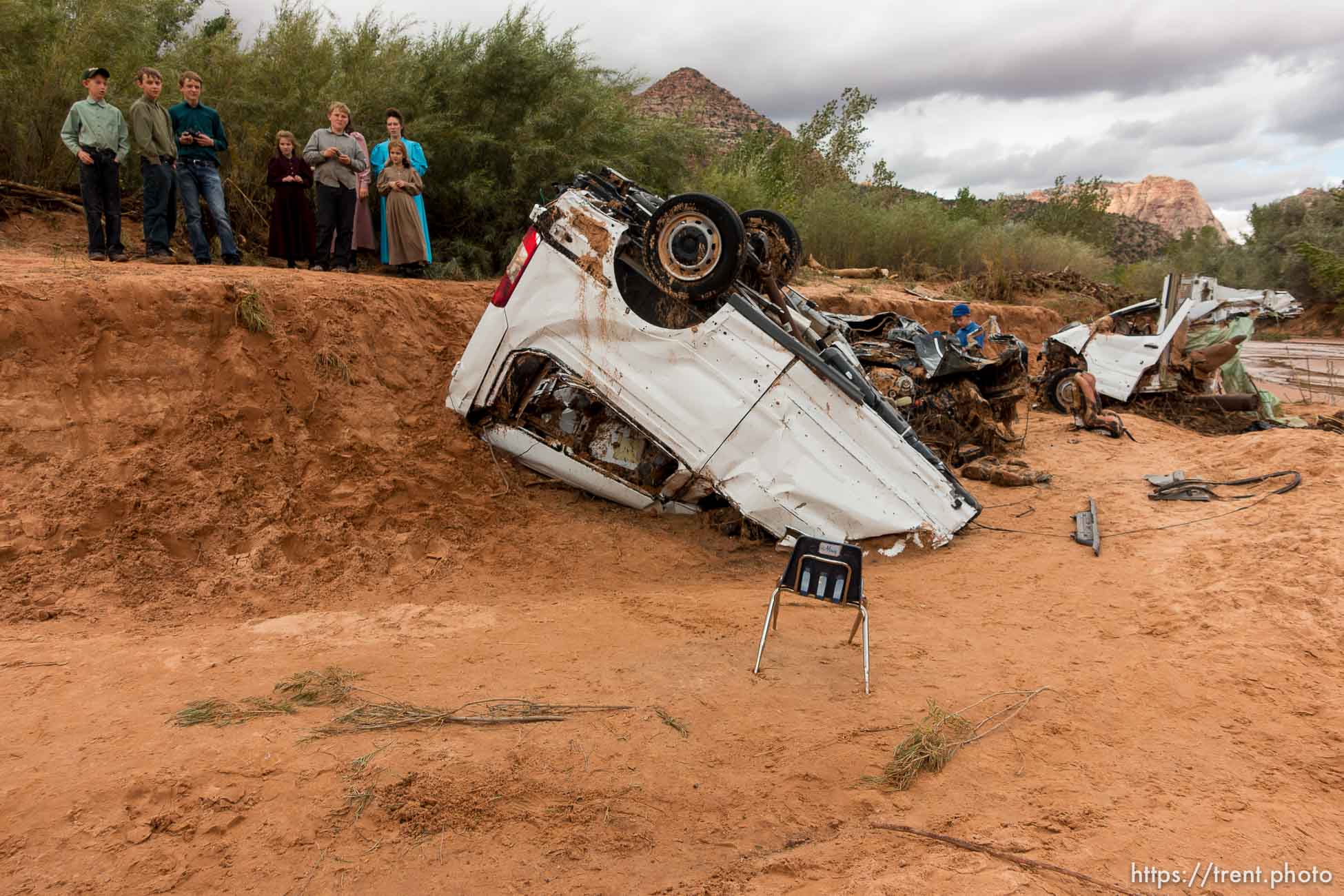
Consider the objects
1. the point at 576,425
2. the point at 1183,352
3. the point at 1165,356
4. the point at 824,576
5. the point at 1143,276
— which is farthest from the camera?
the point at 1143,276

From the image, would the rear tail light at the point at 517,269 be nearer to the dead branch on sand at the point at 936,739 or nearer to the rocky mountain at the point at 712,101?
the dead branch on sand at the point at 936,739

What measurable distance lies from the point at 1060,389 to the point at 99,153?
11.6 metres

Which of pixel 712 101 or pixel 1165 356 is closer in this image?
pixel 1165 356

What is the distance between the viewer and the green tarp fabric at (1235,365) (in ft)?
34.1

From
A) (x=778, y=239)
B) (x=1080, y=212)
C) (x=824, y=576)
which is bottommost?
(x=824, y=576)

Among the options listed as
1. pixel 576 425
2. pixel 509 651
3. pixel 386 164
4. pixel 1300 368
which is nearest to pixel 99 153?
pixel 386 164

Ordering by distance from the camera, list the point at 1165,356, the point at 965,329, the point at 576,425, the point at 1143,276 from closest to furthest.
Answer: the point at 576,425, the point at 965,329, the point at 1165,356, the point at 1143,276

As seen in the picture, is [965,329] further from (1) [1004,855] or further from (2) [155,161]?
(2) [155,161]

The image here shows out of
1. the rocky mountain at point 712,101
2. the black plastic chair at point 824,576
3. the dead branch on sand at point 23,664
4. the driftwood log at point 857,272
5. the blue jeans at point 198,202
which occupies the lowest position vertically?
the dead branch on sand at point 23,664

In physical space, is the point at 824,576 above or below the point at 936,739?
above

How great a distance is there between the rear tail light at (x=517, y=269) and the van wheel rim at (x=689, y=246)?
913mm

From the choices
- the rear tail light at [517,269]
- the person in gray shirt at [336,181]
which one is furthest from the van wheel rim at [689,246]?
the person in gray shirt at [336,181]

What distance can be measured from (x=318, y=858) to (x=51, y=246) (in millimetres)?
7350

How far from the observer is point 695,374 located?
471 cm
